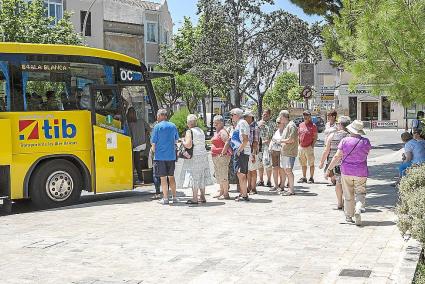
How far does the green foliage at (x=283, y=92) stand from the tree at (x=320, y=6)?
209ft

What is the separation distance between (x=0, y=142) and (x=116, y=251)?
14.0 feet

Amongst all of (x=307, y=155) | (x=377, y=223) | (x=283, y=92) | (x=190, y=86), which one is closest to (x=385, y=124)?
(x=190, y=86)

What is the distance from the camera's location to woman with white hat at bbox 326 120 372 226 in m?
8.59

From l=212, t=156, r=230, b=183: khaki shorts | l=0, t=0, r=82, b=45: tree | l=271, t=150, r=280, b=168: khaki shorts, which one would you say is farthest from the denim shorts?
l=0, t=0, r=82, b=45: tree

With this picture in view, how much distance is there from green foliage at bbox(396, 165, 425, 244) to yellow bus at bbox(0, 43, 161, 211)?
20.4 ft

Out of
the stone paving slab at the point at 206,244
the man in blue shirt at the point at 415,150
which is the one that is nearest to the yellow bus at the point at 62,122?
the stone paving slab at the point at 206,244

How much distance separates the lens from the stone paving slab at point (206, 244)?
20.6 ft

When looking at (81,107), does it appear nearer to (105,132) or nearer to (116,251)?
(105,132)

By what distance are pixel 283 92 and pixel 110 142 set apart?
7481 cm

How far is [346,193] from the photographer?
8.73 meters

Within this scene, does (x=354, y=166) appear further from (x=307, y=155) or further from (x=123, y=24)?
(x=123, y=24)

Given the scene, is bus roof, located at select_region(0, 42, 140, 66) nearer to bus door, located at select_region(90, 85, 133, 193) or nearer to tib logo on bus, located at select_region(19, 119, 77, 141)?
bus door, located at select_region(90, 85, 133, 193)

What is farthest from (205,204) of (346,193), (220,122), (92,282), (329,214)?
(92,282)

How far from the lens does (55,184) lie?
37.8 feet
